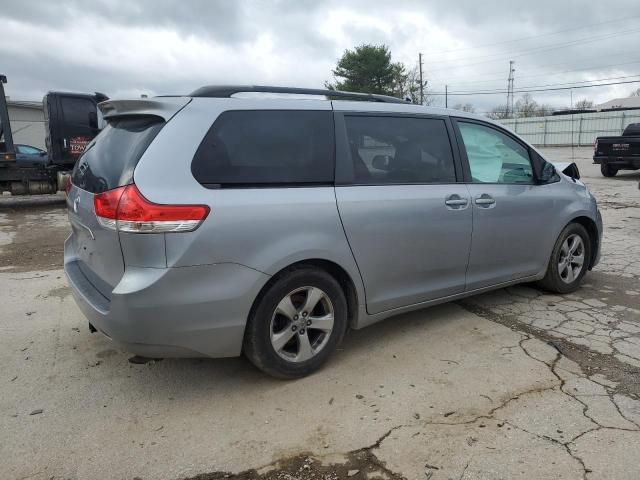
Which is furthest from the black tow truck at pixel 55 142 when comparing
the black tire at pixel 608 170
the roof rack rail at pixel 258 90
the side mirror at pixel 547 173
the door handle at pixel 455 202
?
the black tire at pixel 608 170

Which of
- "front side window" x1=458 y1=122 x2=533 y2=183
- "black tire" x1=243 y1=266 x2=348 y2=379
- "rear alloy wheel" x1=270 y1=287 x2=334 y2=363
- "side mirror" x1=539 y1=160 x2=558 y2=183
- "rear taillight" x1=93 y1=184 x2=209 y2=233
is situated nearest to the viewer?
"rear taillight" x1=93 y1=184 x2=209 y2=233

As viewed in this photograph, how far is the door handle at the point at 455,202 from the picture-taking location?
3.71m

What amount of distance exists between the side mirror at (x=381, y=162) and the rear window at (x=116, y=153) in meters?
1.43

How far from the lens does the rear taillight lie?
8.48 ft

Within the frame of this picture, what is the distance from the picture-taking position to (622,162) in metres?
15.4

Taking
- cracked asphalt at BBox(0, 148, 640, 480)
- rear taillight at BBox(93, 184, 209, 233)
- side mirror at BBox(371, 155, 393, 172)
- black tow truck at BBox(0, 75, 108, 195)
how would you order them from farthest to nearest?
1. black tow truck at BBox(0, 75, 108, 195)
2. side mirror at BBox(371, 155, 393, 172)
3. rear taillight at BBox(93, 184, 209, 233)
4. cracked asphalt at BBox(0, 148, 640, 480)

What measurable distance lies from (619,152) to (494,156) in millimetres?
13686

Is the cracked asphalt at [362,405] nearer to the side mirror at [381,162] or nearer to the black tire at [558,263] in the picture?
the black tire at [558,263]

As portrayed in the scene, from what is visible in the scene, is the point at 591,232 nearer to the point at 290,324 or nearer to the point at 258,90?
the point at 290,324

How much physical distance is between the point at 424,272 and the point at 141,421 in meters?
2.10

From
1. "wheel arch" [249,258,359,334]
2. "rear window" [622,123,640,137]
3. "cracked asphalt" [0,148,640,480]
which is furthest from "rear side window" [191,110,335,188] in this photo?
"rear window" [622,123,640,137]

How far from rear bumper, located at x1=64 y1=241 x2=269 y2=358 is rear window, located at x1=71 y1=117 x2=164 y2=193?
1.79 feet

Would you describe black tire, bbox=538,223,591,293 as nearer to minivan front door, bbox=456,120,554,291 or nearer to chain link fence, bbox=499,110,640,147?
minivan front door, bbox=456,120,554,291

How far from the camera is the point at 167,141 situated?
2738mm
